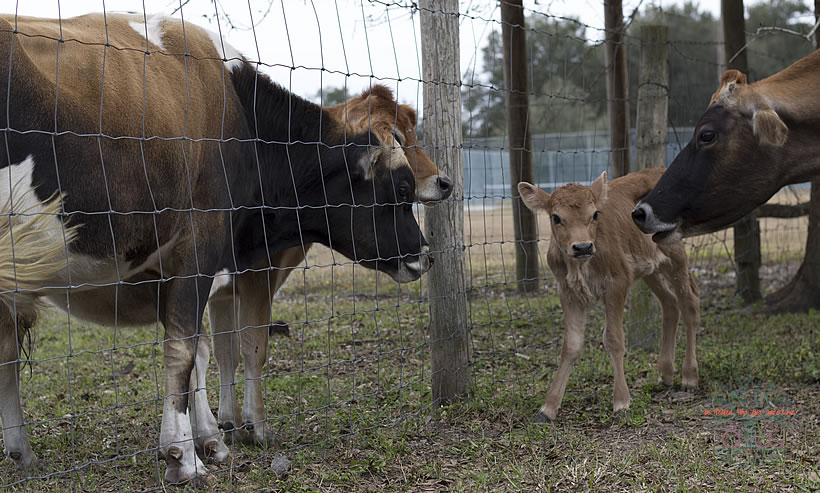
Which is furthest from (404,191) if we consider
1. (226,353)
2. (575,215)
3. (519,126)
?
(519,126)

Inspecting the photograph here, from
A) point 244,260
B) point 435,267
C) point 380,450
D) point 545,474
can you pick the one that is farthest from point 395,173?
point 545,474

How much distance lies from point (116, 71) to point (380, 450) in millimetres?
2375

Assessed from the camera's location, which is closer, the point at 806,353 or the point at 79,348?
the point at 806,353

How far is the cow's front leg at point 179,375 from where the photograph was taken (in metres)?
3.67

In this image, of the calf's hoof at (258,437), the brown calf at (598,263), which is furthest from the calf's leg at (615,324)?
the calf's hoof at (258,437)

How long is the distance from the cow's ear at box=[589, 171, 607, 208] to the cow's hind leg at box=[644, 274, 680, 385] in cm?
98

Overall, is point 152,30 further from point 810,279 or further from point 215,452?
point 810,279

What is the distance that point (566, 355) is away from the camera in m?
4.87

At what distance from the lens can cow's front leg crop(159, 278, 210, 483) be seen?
3.67 m

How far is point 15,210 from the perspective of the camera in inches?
127

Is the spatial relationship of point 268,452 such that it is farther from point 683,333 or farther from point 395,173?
point 683,333

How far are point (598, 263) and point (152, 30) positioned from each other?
119 inches

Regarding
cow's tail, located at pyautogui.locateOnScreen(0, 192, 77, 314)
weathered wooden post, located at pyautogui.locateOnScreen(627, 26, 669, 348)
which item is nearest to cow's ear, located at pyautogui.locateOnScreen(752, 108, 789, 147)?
weathered wooden post, located at pyautogui.locateOnScreen(627, 26, 669, 348)

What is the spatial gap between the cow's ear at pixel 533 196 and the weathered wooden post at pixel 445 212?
17.9 inches
